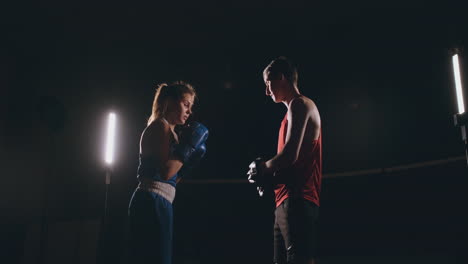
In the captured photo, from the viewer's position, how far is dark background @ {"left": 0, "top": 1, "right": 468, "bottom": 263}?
158 inches

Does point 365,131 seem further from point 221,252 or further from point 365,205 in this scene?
point 221,252

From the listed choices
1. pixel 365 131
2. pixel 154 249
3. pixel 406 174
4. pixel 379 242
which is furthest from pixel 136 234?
pixel 365 131

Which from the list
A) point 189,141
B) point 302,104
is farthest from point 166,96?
point 302,104

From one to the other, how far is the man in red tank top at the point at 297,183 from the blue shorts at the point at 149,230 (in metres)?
0.52

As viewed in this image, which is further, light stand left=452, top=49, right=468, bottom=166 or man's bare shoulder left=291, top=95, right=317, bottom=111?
light stand left=452, top=49, right=468, bottom=166

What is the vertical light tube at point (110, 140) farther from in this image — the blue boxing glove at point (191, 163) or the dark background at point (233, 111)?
the blue boxing glove at point (191, 163)

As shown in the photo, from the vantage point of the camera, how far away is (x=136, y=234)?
5.86ft

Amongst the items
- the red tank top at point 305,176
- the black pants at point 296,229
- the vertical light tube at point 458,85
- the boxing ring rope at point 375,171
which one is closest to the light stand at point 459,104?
the vertical light tube at point 458,85

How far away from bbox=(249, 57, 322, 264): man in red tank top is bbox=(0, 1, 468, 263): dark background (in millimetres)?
2555

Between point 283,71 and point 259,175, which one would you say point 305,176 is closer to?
point 259,175

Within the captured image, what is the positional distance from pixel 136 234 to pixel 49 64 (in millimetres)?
3597

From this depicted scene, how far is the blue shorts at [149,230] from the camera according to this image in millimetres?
1757

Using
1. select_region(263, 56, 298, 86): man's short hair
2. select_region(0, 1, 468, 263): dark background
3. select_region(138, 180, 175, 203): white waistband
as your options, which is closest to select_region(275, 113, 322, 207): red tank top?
select_region(263, 56, 298, 86): man's short hair

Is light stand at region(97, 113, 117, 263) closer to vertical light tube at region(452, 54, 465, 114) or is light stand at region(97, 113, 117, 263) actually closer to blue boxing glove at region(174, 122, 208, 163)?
blue boxing glove at region(174, 122, 208, 163)
